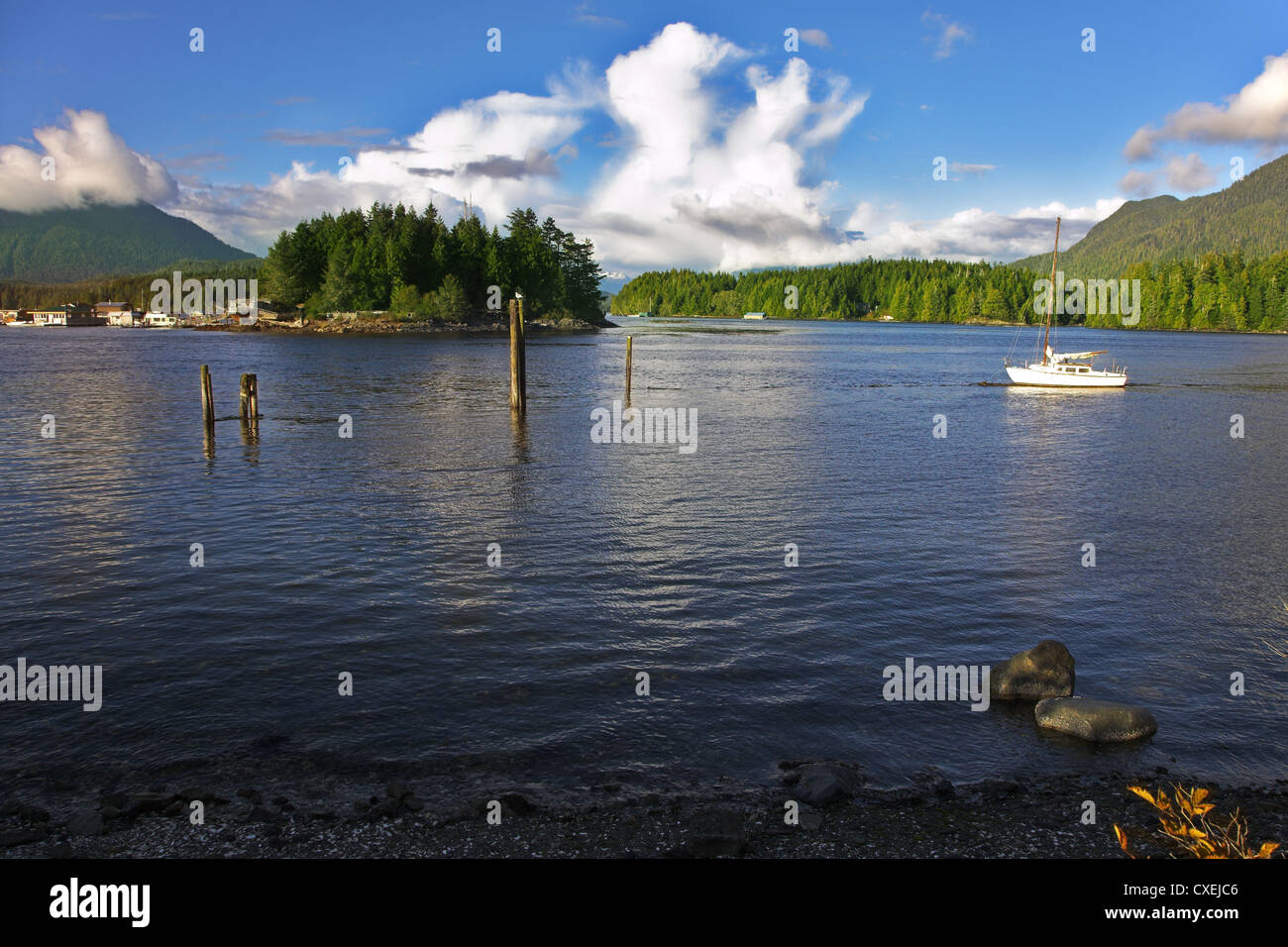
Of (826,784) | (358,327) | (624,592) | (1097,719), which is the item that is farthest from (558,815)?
(358,327)

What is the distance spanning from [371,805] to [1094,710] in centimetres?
1005

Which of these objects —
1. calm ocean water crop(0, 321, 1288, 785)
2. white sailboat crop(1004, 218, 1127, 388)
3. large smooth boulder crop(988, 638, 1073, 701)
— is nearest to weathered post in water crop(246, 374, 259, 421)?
calm ocean water crop(0, 321, 1288, 785)

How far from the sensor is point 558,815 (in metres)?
9.84

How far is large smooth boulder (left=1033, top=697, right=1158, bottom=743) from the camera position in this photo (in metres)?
12.2

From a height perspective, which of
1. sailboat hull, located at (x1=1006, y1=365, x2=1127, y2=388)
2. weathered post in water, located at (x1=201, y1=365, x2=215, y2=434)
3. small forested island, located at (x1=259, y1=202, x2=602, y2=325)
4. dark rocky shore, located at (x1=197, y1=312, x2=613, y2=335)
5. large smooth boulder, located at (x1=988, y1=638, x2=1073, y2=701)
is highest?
small forested island, located at (x1=259, y1=202, x2=602, y2=325)

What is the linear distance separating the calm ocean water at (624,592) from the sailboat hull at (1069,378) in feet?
110

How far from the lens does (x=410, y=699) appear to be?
1312cm

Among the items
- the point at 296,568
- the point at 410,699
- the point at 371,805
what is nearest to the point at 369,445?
the point at 296,568

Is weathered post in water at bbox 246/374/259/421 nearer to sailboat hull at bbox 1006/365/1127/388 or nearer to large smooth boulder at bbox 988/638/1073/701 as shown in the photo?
large smooth boulder at bbox 988/638/1073/701

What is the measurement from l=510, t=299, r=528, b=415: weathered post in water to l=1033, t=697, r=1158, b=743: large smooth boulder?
38772 mm

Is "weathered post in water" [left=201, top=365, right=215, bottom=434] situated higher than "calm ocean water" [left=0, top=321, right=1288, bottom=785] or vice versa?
"weathered post in water" [left=201, top=365, right=215, bottom=434]

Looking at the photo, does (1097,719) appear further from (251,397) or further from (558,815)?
(251,397)

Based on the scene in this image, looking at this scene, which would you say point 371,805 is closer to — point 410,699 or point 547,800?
point 547,800

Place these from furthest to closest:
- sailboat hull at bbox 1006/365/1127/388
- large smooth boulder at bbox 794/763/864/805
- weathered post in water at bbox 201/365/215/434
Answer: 1. sailboat hull at bbox 1006/365/1127/388
2. weathered post in water at bbox 201/365/215/434
3. large smooth boulder at bbox 794/763/864/805
